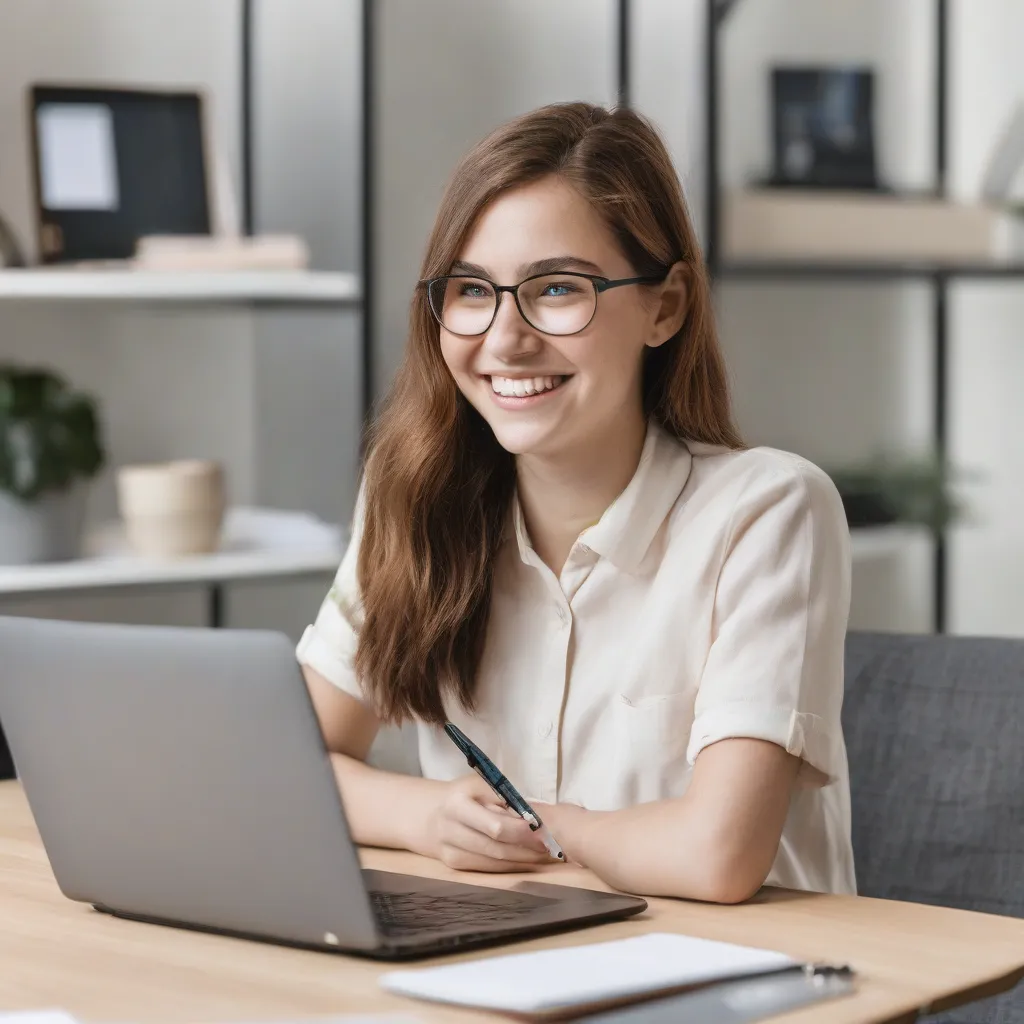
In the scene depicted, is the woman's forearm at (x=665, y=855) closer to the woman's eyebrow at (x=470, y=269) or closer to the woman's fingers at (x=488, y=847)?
the woman's fingers at (x=488, y=847)

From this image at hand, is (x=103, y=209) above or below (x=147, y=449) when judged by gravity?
above

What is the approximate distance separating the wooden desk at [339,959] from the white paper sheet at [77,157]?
174 cm

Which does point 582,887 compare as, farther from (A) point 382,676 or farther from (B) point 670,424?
(B) point 670,424

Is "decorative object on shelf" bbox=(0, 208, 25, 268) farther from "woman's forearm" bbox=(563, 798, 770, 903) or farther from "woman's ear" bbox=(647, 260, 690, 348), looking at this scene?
"woman's forearm" bbox=(563, 798, 770, 903)

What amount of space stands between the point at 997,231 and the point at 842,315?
346 millimetres

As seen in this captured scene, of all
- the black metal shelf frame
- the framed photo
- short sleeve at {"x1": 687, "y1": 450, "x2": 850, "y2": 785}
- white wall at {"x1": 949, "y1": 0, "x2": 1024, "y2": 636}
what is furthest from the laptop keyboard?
white wall at {"x1": 949, "y1": 0, "x2": 1024, "y2": 636}

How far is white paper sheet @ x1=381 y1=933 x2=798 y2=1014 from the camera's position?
91 centimetres

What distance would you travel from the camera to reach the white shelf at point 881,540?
3.36 metres

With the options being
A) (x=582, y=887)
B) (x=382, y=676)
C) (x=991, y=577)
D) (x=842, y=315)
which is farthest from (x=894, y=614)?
(x=582, y=887)

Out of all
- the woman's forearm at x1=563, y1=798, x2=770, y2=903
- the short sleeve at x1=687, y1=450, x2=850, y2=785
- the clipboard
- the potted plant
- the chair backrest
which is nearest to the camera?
the clipboard

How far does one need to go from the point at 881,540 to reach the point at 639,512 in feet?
6.32

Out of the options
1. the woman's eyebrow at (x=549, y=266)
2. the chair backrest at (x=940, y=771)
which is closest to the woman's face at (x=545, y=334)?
the woman's eyebrow at (x=549, y=266)

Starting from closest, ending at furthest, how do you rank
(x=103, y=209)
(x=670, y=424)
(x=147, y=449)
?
(x=670, y=424)
(x=103, y=209)
(x=147, y=449)

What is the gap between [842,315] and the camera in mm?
3475
